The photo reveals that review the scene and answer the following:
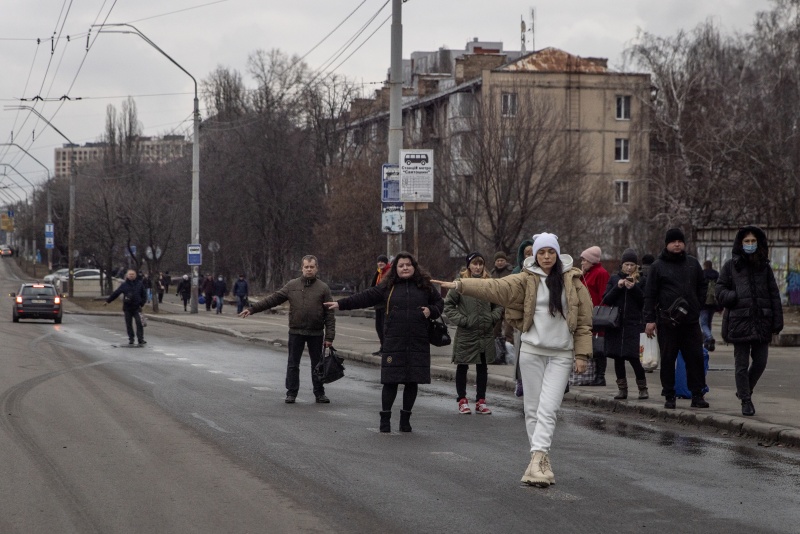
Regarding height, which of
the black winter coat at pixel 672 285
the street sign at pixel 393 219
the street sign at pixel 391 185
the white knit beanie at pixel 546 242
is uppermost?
the street sign at pixel 391 185

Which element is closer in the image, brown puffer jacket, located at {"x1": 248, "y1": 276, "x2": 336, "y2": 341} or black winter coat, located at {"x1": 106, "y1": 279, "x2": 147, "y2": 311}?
brown puffer jacket, located at {"x1": 248, "y1": 276, "x2": 336, "y2": 341}

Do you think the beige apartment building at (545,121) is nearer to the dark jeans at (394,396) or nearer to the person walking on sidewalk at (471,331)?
the person walking on sidewalk at (471,331)

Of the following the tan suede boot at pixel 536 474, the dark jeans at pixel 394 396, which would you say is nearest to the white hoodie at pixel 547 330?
the tan suede boot at pixel 536 474

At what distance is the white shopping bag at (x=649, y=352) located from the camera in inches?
588

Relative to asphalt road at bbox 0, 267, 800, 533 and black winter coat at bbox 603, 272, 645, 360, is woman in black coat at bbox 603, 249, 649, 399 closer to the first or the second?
black winter coat at bbox 603, 272, 645, 360

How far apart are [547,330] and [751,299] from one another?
457 cm

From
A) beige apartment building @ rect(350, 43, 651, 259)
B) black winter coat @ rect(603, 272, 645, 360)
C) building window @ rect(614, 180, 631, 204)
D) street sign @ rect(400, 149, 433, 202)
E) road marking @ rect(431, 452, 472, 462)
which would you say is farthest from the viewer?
building window @ rect(614, 180, 631, 204)

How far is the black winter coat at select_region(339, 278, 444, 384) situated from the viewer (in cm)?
1166

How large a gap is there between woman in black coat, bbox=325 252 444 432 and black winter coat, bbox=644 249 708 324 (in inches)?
106

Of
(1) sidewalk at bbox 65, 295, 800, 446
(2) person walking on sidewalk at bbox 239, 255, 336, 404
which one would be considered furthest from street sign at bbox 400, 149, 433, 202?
(2) person walking on sidewalk at bbox 239, 255, 336, 404

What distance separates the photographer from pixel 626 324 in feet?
47.0

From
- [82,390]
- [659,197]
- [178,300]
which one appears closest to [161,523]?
[82,390]

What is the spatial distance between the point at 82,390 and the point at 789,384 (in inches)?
373

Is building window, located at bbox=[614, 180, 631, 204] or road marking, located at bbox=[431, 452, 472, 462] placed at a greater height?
building window, located at bbox=[614, 180, 631, 204]
